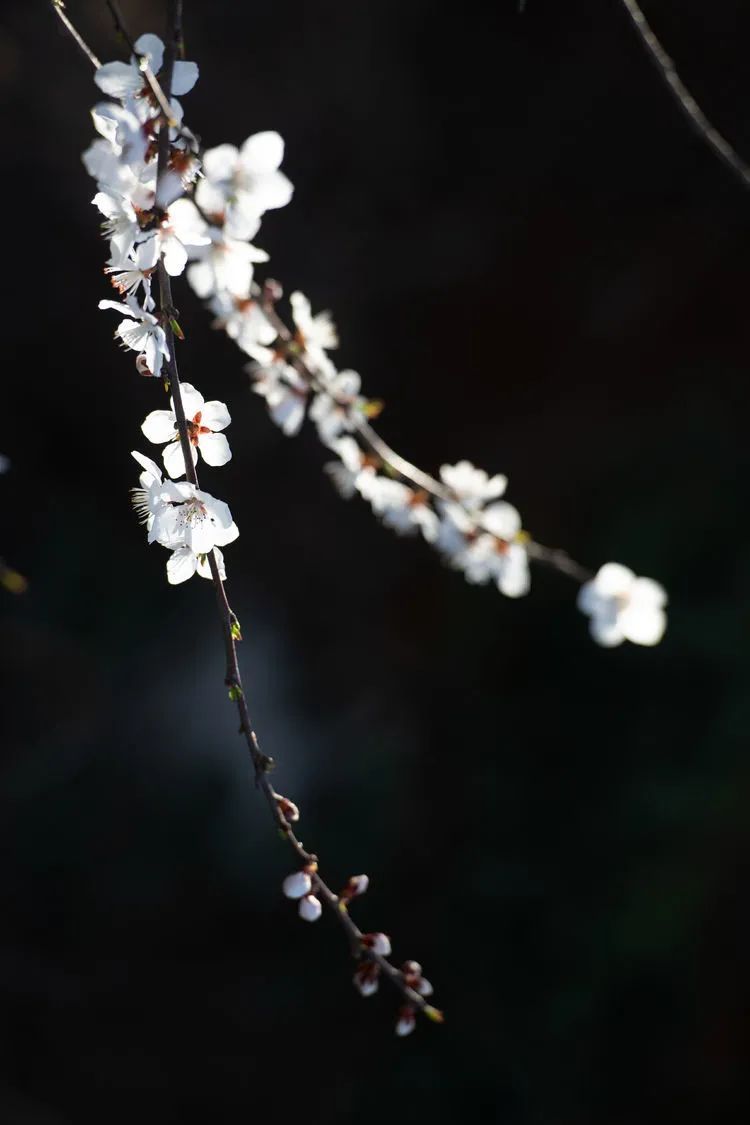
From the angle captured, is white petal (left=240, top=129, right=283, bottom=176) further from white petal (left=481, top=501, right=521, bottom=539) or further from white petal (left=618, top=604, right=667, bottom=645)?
white petal (left=618, top=604, right=667, bottom=645)

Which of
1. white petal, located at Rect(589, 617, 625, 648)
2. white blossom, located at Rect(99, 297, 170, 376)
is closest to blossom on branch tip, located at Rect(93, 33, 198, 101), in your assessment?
white blossom, located at Rect(99, 297, 170, 376)

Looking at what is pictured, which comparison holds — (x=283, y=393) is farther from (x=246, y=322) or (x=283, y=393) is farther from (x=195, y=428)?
(x=195, y=428)

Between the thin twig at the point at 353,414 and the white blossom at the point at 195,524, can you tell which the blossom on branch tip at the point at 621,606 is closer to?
the thin twig at the point at 353,414

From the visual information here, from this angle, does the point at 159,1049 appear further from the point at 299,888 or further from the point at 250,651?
the point at 299,888

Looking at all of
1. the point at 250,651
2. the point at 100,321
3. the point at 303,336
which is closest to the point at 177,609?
the point at 250,651

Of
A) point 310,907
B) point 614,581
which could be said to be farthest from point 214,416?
point 614,581

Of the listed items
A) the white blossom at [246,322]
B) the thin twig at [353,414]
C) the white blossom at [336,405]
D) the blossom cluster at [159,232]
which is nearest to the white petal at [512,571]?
the thin twig at [353,414]
